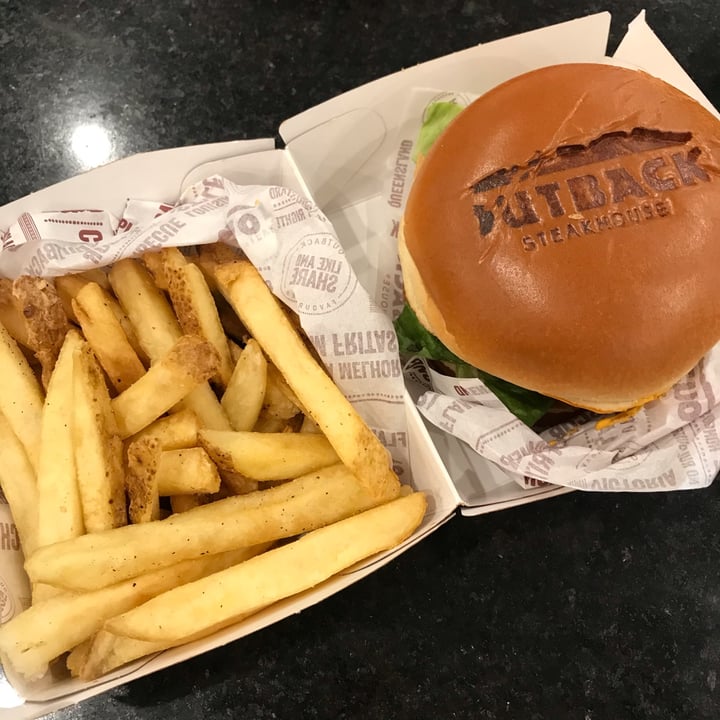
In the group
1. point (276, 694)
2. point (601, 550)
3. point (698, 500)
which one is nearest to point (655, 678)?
point (601, 550)

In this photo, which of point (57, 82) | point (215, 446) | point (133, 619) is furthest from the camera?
point (57, 82)

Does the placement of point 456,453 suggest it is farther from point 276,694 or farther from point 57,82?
point 57,82

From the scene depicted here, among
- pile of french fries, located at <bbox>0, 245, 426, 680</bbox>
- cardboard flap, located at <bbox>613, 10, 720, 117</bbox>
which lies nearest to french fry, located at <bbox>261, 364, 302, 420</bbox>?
pile of french fries, located at <bbox>0, 245, 426, 680</bbox>

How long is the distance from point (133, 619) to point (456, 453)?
0.67 m

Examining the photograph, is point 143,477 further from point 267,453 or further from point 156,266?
point 156,266

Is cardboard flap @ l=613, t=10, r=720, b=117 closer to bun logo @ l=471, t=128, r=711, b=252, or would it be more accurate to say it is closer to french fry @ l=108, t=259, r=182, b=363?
bun logo @ l=471, t=128, r=711, b=252

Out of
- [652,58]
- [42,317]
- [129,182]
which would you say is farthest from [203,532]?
[652,58]

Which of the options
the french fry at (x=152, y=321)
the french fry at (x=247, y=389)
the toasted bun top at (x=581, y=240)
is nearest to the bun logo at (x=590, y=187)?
the toasted bun top at (x=581, y=240)

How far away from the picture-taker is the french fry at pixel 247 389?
4.02ft

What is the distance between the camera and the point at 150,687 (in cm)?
131

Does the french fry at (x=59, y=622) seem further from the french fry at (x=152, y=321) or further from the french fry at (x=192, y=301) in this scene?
the french fry at (x=192, y=301)

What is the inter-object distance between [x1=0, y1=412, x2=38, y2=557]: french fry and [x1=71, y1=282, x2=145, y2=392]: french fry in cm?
20

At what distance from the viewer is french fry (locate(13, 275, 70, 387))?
1.22 m

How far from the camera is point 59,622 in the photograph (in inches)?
41.4
